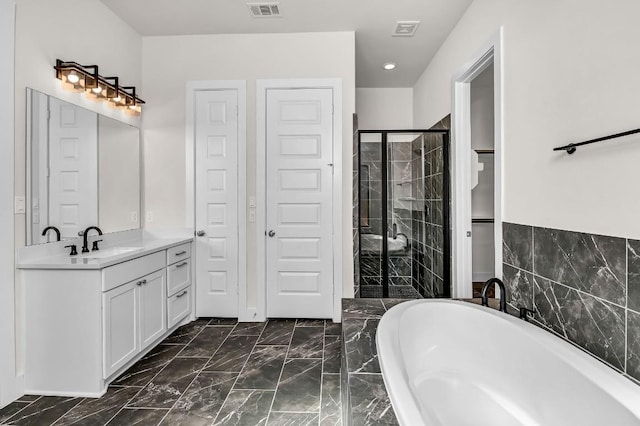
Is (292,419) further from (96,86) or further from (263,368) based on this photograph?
(96,86)

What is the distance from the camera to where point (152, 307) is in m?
2.55

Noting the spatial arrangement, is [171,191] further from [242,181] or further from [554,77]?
[554,77]

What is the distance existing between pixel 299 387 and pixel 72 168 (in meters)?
2.20

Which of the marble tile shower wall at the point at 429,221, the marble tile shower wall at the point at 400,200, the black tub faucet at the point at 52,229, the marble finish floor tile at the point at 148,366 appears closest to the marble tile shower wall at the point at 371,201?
the marble tile shower wall at the point at 400,200

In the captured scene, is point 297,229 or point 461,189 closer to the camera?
point 461,189

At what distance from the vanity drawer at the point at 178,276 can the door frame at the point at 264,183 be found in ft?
2.15

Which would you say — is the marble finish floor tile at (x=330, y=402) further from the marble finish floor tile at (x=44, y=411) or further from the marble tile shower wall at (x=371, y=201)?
the marble finish floor tile at (x=44, y=411)

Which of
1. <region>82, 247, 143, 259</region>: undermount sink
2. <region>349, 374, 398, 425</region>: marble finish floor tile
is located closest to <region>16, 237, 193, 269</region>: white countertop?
<region>82, 247, 143, 259</region>: undermount sink

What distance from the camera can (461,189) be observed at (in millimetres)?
2910

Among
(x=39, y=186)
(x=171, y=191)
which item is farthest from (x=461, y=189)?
(x=39, y=186)

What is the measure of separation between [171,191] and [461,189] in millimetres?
2748

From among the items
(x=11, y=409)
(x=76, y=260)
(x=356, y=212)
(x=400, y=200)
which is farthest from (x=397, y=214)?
(x=11, y=409)

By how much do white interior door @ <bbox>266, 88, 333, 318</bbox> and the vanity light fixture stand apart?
1.25 meters

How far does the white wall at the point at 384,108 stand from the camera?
15.3 feet
